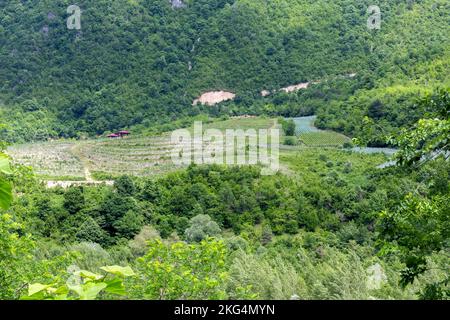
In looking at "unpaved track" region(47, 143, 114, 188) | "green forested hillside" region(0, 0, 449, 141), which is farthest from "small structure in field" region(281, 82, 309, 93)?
"unpaved track" region(47, 143, 114, 188)

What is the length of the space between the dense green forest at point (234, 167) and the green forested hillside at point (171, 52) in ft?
0.53

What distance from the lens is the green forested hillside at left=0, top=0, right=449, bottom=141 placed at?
64.9 metres

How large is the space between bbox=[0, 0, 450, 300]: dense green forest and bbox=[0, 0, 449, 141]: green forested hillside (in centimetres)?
16

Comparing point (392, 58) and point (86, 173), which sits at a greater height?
point (392, 58)

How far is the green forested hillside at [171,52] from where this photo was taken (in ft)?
213

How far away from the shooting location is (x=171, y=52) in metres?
76.2

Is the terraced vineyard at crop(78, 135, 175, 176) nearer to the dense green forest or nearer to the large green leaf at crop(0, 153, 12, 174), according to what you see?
the dense green forest

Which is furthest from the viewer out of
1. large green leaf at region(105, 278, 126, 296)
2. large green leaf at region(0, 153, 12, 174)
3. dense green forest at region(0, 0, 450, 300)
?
→ dense green forest at region(0, 0, 450, 300)

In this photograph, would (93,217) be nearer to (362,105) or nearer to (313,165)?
(313,165)
